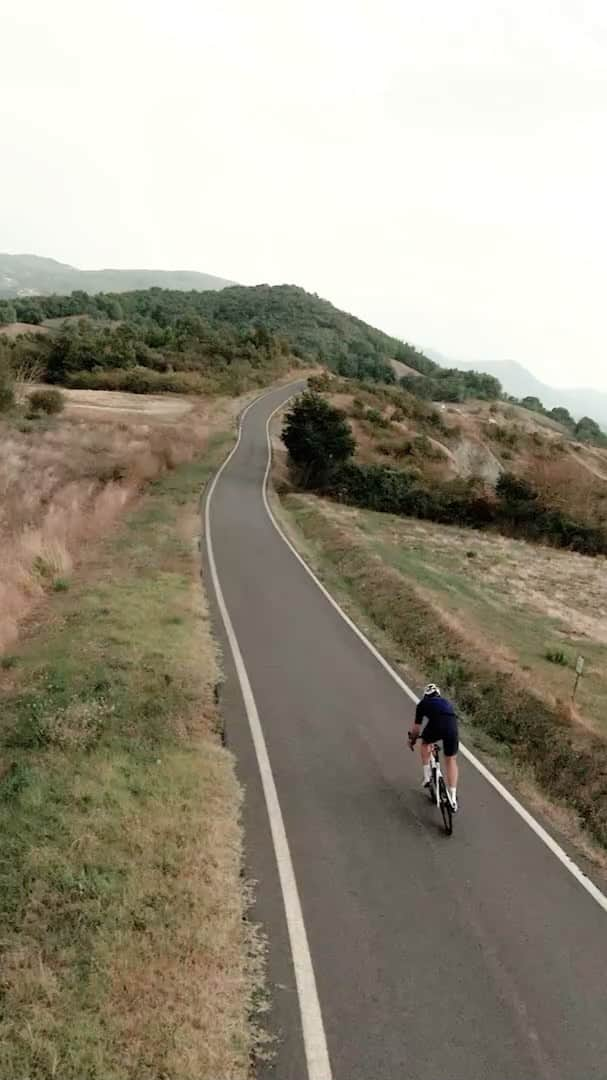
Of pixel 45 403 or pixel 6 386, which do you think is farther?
pixel 45 403

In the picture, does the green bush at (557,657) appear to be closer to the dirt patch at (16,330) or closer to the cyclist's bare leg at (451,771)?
the cyclist's bare leg at (451,771)

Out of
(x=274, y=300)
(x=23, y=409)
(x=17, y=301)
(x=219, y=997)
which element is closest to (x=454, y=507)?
(x=23, y=409)

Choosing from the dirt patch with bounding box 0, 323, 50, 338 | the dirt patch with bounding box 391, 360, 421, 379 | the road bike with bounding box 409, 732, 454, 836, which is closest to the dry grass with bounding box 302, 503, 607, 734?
the road bike with bounding box 409, 732, 454, 836

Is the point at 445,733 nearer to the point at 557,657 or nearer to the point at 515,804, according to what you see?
the point at 515,804

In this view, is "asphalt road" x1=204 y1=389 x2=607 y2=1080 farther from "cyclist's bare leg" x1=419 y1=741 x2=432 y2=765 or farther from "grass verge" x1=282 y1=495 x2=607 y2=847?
"grass verge" x1=282 y1=495 x2=607 y2=847

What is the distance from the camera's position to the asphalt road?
5945 mm

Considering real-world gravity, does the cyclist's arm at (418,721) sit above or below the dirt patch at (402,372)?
below

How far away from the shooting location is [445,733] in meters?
9.54

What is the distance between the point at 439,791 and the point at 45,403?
4396 centimetres

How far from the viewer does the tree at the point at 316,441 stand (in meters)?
41.0

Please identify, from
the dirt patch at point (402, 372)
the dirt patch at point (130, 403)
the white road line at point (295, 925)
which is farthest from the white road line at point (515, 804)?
the dirt patch at point (402, 372)

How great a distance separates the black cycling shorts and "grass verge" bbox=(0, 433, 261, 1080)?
8.57 ft

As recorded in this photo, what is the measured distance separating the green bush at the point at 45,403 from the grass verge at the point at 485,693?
98.5 ft

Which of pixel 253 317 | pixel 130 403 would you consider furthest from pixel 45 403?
pixel 253 317
